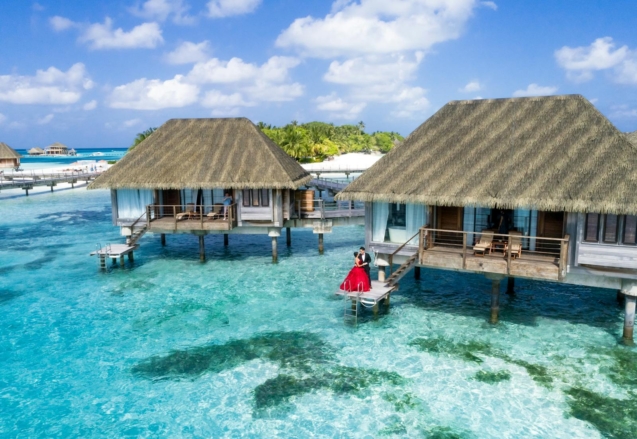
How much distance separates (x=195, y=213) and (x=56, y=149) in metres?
140

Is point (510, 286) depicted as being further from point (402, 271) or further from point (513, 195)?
point (513, 195)

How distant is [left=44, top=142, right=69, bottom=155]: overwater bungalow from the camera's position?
13875 centimetres

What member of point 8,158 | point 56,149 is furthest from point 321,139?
point 56,149

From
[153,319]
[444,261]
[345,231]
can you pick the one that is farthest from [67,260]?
[444,261]

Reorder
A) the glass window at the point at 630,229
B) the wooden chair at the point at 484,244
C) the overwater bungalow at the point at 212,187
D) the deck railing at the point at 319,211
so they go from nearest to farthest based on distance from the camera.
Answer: the glass window at the point at 630,229 → the wooden chair at the point at 484,244 → the overwater bungalow at the point at 212,187 → the deck railing at the point at 319,211

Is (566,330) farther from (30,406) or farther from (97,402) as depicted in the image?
(30,406)

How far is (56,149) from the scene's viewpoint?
142 meters

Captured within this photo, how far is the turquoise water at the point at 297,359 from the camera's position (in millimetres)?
10766

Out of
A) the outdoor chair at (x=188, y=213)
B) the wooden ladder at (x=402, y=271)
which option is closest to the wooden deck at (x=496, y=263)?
the wooden ladder at (x=402, y=271)

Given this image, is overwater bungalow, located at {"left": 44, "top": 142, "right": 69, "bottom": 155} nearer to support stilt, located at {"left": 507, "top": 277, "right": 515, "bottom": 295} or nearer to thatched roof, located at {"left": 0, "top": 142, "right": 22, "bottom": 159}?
thatched roof, located at {"left": 0, "top": 142, "right": 22, "bottom": 159}

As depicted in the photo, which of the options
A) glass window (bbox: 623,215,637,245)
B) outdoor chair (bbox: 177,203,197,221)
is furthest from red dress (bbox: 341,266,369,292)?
outdoor chair (bbox: 177,203,197,221)

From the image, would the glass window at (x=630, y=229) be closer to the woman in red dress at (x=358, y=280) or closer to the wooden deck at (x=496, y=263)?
the wooden deck at (x=496, y=263)

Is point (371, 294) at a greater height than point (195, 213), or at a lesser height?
lesser

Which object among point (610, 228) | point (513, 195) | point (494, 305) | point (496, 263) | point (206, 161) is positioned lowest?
point (494, 305)
